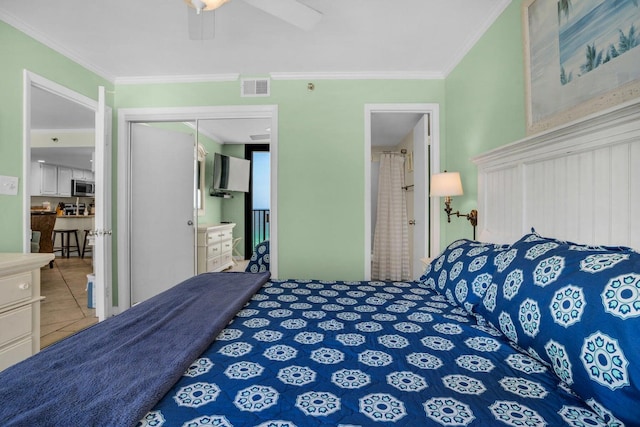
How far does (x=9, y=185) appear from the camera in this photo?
2.10 meters

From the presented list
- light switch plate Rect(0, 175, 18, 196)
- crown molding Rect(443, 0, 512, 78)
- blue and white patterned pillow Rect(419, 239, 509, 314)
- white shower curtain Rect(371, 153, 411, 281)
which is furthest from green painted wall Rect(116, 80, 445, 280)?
light switch plate Rect(0, 175, 18, 196)

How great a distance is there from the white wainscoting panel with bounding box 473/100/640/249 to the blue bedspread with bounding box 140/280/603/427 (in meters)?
0.62

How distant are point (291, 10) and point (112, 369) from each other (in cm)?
191

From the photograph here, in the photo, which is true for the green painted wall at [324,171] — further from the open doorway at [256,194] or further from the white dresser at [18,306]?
the open doorway at [256,194]

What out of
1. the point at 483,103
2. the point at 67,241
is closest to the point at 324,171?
the point at 483,103

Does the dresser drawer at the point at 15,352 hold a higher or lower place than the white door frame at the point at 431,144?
lower

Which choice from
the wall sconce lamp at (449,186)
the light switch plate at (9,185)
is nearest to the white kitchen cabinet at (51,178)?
the light switch plate at (9,185)

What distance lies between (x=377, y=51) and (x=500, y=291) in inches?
88.5

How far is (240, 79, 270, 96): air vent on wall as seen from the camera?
2986 mm

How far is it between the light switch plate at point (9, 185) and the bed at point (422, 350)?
1.67 meters

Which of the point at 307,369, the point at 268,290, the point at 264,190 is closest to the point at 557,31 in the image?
the point at 307,369

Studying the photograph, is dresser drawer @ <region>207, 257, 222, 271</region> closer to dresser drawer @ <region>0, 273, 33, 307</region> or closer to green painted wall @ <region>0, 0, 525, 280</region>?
green painted wall @ <region>0, 0, 525, 280</region>

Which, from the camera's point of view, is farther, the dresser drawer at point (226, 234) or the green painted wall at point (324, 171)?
the dresser drawer at point (226, 234)

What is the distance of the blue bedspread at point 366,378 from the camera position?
0.68m
